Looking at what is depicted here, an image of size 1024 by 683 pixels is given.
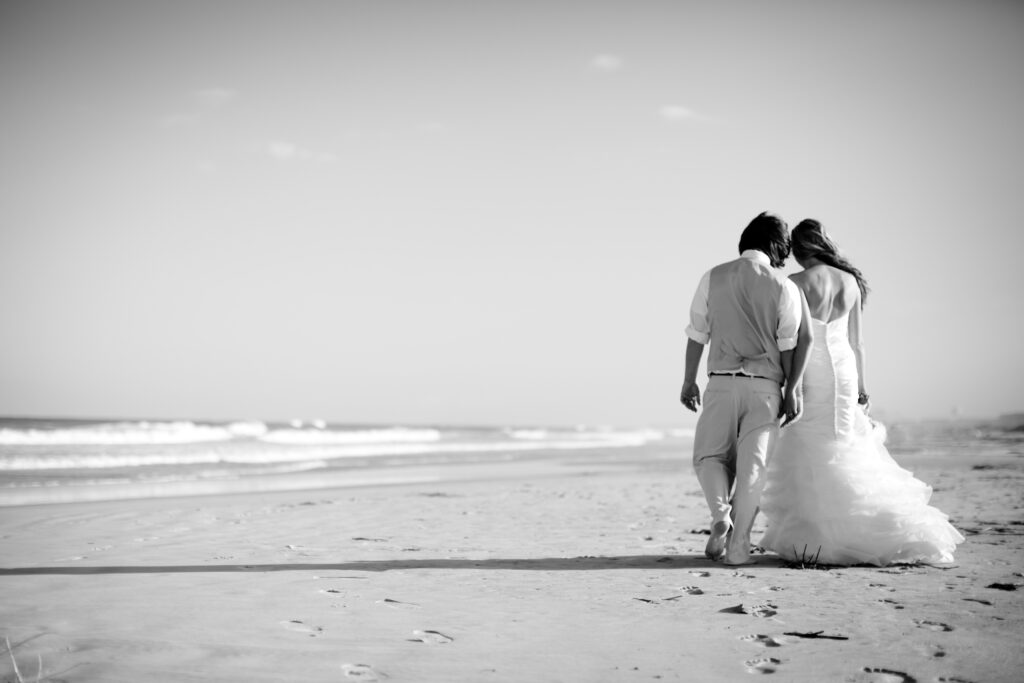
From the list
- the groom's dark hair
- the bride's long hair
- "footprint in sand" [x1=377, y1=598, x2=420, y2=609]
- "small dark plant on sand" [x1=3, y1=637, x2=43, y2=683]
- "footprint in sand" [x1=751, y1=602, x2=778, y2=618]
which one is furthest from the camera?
the bride's long hair

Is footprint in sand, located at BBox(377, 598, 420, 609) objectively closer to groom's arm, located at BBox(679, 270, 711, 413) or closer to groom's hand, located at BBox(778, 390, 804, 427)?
groom's arm, located at BBox(679, 270, 711, 413)

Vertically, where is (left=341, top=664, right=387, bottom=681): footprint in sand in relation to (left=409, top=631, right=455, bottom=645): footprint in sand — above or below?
above

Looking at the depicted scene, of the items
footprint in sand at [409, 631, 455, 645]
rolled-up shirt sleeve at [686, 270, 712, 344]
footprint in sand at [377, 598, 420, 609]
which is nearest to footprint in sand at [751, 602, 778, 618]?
footprint in sand at [409, 631, 455, 645]

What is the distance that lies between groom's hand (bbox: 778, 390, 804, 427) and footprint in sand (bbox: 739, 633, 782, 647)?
1900mm

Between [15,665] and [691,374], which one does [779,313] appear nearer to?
[691,374]

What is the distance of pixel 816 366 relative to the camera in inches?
196

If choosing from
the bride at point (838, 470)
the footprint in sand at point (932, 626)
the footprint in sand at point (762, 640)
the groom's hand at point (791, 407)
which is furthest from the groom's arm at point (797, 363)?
the footprint in sand at point (762, 640)

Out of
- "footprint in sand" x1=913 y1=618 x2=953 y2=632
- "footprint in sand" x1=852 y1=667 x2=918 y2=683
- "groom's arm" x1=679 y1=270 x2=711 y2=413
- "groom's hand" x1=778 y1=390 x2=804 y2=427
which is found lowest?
"footprint in sand" x1=852 y1=667 x2=918 y2=683

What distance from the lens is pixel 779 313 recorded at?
15.5ft

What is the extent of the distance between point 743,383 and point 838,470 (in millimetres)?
763

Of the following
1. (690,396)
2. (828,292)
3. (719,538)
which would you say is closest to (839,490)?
(719,538)

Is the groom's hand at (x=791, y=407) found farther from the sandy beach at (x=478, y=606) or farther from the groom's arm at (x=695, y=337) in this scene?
the sandy beach at (x=478, y=606)

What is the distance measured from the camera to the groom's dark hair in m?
4.98

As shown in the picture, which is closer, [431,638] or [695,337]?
[431,638]
